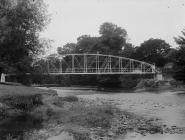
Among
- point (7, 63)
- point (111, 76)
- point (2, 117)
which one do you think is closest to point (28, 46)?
point (7, 63)

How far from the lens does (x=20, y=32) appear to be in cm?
3272

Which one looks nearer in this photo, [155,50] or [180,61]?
[180,61]

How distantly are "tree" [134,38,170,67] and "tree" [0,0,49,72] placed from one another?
76.0 meters

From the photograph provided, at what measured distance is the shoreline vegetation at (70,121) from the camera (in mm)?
18369

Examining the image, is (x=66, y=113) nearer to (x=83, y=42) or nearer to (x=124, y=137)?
(x=124, y=137)

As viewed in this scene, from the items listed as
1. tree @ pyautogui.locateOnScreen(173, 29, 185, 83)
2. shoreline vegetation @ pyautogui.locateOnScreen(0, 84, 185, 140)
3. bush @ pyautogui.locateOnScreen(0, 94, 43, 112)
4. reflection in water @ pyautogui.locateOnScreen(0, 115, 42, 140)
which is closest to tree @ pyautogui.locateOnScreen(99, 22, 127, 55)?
tree @ pyautogui.locateOnScreen(173, 29, 185, 83)

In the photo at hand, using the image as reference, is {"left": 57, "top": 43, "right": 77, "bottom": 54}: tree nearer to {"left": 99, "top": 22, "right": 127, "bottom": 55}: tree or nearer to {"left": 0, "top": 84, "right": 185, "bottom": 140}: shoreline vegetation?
{"left": 99, "top": 22, "right": 127, "bottom": 55}: tree

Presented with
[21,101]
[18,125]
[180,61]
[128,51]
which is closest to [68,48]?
[128,51]

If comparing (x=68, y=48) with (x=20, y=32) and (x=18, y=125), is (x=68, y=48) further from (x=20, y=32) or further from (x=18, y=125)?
(x=18, y=125)

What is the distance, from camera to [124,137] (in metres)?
17.9

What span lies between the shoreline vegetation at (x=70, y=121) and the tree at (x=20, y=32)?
5.38m

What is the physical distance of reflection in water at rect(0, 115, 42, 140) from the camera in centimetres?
1860

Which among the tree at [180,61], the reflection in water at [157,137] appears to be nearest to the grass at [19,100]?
the reflection in water at [157,137]

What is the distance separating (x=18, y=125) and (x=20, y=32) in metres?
13.2
